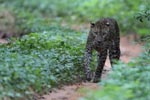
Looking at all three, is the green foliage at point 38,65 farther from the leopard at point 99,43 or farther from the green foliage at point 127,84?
the green foliage at point 127,84

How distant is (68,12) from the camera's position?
82.9 feet

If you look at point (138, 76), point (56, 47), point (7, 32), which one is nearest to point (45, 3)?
point (7, 32)

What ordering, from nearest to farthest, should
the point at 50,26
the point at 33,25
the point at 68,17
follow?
the point at 50,26
the point at 33,25
the point at 68,17

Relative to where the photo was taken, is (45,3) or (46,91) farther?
(45,3)

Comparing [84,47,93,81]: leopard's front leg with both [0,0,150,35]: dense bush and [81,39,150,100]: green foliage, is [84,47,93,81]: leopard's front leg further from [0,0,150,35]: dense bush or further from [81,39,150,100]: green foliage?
[0,0,150,35]: dense bush

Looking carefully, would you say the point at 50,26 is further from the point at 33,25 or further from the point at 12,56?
the point at 12,56

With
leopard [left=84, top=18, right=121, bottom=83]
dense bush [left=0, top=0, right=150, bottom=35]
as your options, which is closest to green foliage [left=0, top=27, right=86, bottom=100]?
leopard [left=84, top=18, right=121, bottom=83]

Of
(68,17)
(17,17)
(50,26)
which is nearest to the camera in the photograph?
(50,26)

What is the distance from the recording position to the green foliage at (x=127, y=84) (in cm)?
720

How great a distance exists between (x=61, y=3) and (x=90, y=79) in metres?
15.7

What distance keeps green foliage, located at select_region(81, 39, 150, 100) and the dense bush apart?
419 inches

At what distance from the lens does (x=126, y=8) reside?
75.2 feet

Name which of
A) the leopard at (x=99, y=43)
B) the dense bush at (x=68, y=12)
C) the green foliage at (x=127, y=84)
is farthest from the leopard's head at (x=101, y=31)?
the dense bush at (x=68, y=12)

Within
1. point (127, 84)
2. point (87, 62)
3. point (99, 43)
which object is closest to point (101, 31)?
point (99, 43)
